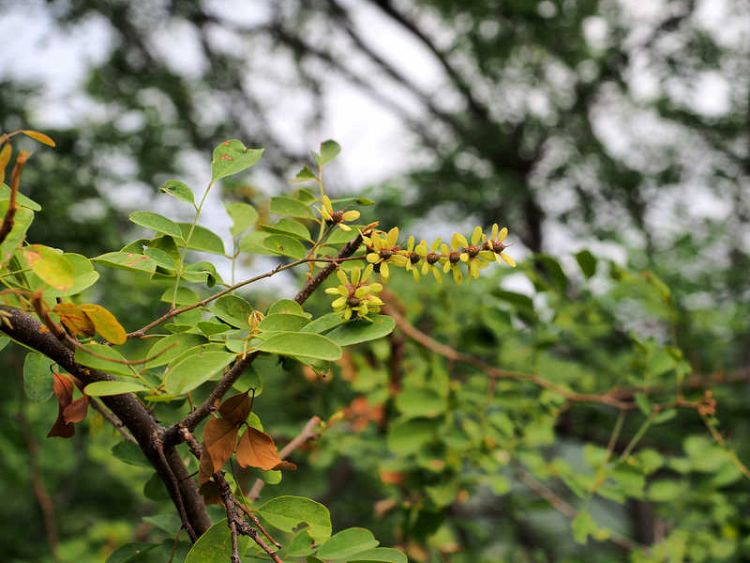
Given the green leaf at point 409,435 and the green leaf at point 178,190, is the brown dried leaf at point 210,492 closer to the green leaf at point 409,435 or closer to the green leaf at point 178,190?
the green leaf at point 178,190

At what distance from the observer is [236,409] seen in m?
0.43

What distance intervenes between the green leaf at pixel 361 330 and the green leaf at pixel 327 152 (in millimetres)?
150

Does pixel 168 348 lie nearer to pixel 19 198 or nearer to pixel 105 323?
pixel 105 323

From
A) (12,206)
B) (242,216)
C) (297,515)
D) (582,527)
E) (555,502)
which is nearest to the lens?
(12,206)

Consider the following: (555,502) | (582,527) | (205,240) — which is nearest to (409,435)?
(582,527)

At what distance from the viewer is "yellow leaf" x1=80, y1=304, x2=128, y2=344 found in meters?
0.40

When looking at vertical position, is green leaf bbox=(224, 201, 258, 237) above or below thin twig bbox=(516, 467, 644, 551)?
above

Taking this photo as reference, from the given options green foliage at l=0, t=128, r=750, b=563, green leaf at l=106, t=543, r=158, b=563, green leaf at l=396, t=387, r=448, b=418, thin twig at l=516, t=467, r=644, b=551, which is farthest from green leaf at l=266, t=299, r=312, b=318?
thin twig at l=516, t=467, r=644, b=551

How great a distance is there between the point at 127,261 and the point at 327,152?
7.0 inches

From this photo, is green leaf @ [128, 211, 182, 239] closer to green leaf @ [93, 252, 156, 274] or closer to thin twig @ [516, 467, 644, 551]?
green leaf @ [93, 252, 156, 274]

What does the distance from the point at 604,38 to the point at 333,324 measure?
254 centimetres

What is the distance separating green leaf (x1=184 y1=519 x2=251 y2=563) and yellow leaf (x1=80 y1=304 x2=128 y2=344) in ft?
0.42

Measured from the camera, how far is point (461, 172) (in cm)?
242

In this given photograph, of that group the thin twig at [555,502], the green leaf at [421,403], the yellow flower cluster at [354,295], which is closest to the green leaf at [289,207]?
the yellow flower cluster at [354,295]
